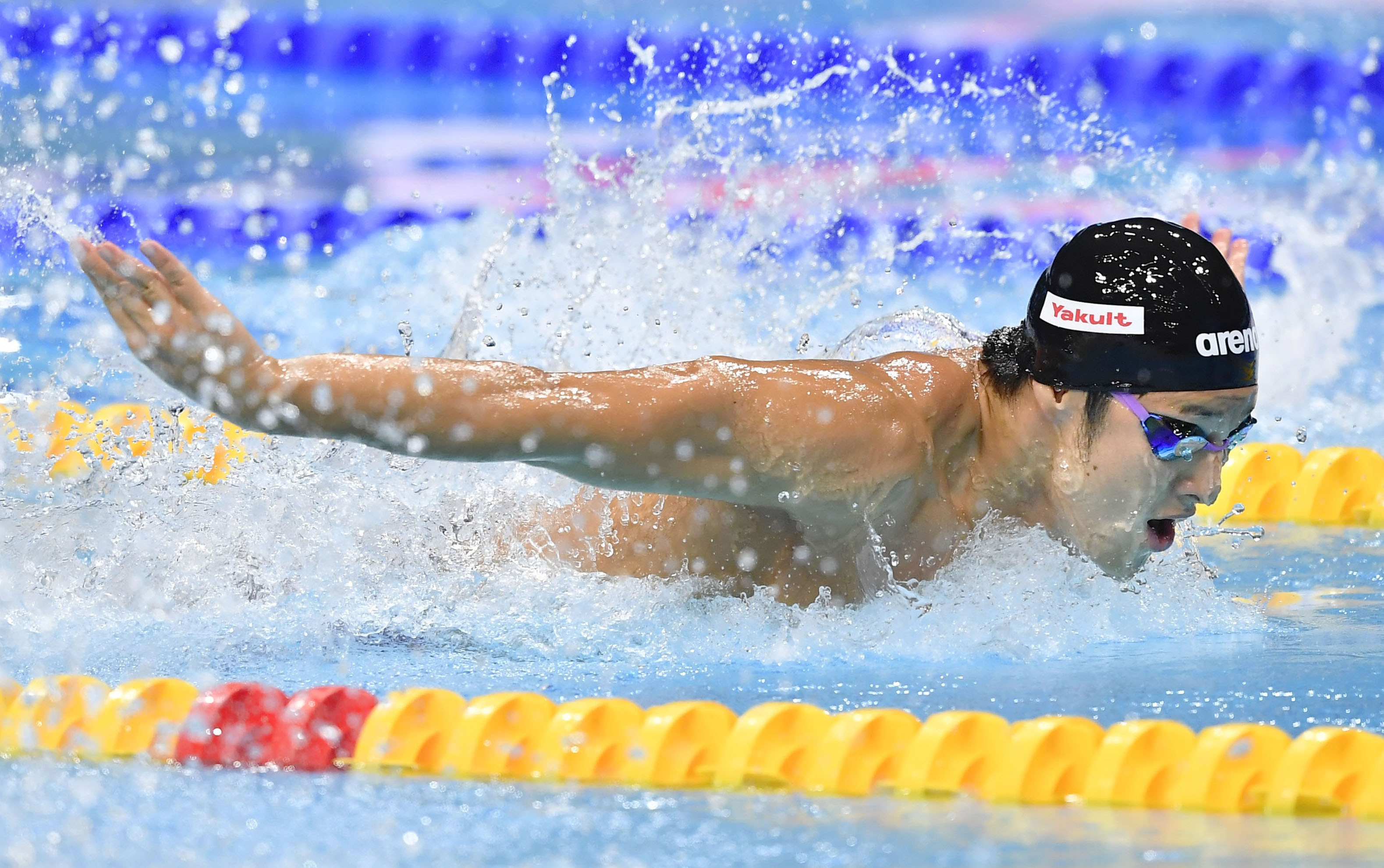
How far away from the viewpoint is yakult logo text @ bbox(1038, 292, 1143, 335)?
2.22 metres

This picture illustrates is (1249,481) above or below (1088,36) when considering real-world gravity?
below

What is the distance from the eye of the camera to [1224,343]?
→ 220cm

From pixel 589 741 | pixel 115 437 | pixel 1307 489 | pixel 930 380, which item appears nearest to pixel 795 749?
pixel 589 741

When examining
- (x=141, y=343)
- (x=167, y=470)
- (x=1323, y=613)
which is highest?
(x=141, y=343)

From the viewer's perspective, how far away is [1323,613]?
2.92 metres

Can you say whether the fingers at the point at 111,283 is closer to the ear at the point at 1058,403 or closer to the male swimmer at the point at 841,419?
the male swimmer at the point at 841,419

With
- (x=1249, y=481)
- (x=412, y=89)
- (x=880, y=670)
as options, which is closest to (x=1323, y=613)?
(x=880, y=670)

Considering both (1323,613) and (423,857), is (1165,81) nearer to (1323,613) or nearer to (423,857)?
(1323,613)

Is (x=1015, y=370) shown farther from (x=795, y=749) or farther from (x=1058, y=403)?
(x=795, y=749)

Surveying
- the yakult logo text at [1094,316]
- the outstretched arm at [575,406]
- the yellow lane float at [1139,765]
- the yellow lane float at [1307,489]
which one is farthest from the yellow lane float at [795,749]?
the yellow lane float at [1307,489]

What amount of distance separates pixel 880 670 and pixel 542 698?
24.3 inches

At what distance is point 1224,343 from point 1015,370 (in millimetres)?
298

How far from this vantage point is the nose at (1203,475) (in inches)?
87.0

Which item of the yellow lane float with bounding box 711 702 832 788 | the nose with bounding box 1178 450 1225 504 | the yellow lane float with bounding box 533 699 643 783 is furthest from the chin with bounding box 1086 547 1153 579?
the yellow lane float with bounding box 533 699 643 783
